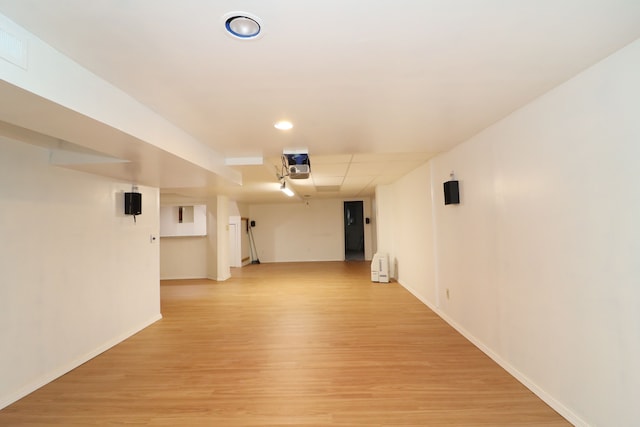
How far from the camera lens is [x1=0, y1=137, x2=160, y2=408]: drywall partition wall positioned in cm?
252

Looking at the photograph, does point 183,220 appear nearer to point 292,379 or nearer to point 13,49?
point 292,379

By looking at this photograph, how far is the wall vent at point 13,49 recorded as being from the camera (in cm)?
128

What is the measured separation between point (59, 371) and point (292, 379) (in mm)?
2288

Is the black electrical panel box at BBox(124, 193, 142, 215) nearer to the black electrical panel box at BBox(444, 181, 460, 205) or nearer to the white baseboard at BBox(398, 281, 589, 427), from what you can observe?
A: the black electrical panel box at BBox(444, 181, 460, 205)

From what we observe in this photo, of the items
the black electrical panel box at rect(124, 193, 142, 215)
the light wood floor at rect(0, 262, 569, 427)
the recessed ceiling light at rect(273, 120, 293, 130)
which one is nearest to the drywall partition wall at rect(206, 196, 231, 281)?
the light wood floor at rect(0, 262, 569, 427)

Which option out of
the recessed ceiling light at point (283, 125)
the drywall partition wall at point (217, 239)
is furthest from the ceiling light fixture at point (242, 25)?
the drywall partition wall at point (217, 239)

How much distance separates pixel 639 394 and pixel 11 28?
11.6 feet

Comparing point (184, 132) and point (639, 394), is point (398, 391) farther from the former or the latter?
point (184, 132)

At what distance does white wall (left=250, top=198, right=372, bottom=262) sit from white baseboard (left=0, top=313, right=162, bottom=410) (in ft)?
24.0

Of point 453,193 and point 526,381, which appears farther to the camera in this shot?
point 453,193

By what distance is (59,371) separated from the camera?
2.88 metres

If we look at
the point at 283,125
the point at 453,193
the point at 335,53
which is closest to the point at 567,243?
the point at 453,193

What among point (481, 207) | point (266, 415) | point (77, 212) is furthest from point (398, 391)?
point (77, 212)

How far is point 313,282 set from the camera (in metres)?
7.11
